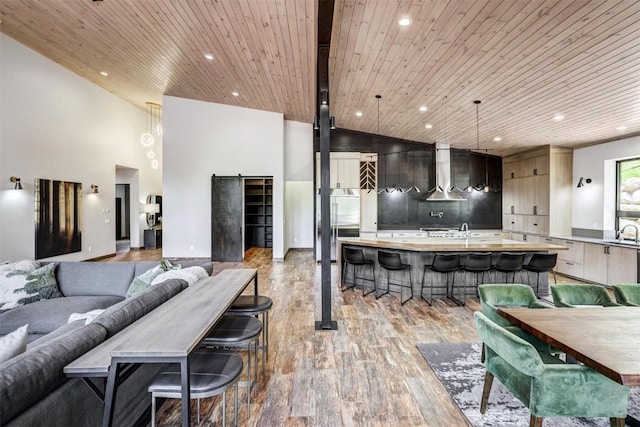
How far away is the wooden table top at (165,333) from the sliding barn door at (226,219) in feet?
19.7

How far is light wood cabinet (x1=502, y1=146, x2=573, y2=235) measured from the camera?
671 cm

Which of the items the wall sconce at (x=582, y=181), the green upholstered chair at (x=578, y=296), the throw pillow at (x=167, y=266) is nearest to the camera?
the green upholstered chair at (x=578, y=296)

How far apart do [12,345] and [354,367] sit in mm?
2414

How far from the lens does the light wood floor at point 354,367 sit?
2.19 m

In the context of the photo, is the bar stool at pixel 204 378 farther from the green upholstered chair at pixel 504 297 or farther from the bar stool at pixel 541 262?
the bar stool at pixel 541 262

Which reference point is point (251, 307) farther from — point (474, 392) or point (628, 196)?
point (628, 196)

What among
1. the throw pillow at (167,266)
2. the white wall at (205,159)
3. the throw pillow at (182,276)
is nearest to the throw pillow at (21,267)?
the throw pillow at (167,266)

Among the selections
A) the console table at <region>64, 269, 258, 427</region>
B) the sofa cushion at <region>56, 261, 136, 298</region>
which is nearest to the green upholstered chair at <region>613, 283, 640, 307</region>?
the console table at <region>64, 269, 258, 427</region>

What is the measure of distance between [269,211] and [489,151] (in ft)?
22.6

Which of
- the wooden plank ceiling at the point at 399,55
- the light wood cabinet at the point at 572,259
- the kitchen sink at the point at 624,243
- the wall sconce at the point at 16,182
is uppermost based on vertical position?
the wooden plank ceiling at the point at 399,55

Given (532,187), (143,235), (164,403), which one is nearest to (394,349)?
(164,403)

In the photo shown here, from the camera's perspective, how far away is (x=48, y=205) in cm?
644

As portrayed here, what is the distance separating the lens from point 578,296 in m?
2.81

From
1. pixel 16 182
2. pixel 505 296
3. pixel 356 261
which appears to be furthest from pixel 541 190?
pixel 16 182
